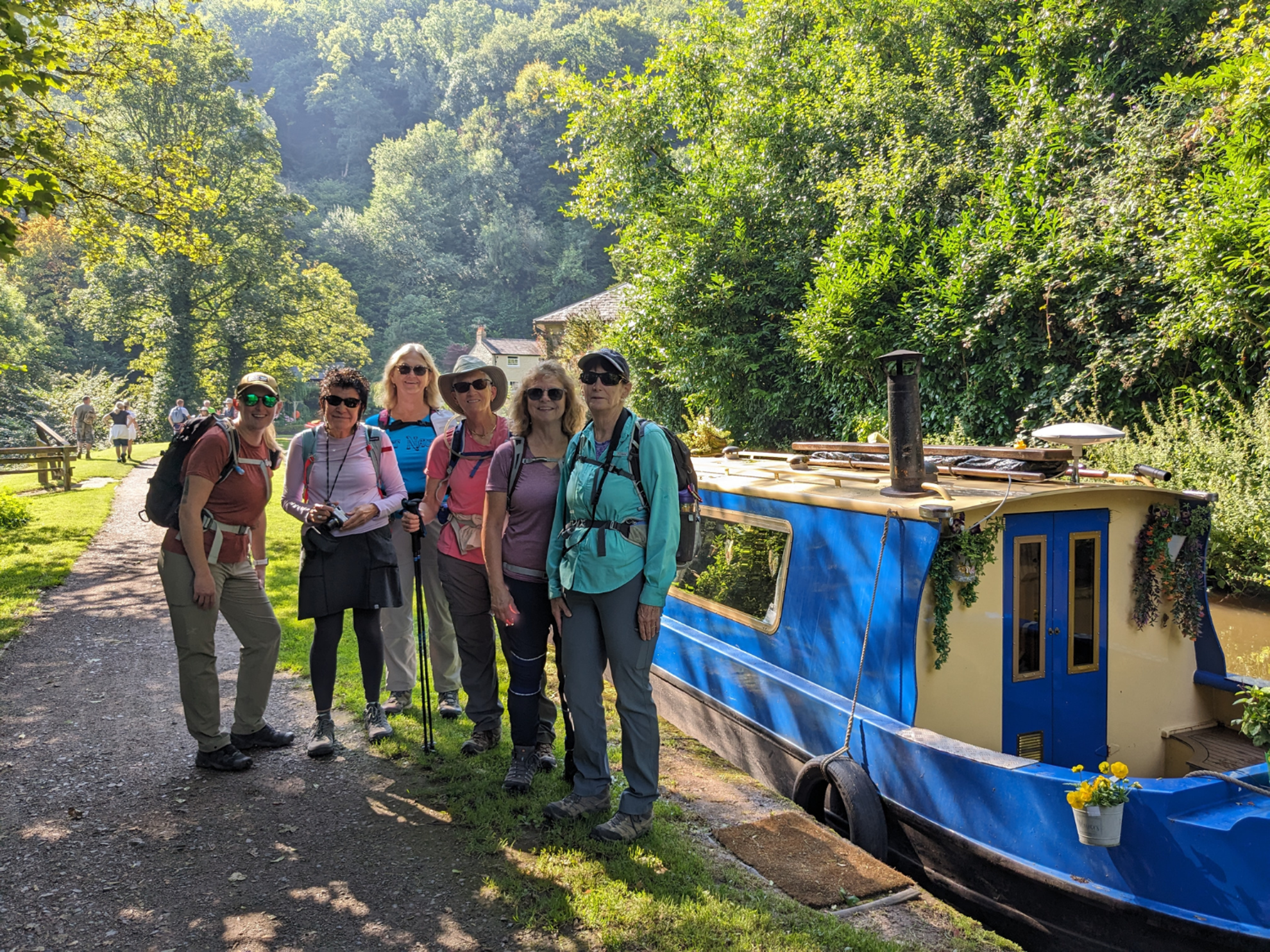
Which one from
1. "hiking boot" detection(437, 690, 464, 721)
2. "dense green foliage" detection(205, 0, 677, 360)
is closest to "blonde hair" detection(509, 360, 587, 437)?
"hiking boot" detection(437, 690, 464, 721)

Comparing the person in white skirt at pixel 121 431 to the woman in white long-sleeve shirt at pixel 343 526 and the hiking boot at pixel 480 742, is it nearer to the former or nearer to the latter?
the woman in white long-sleeve shirt at pixel 343 526

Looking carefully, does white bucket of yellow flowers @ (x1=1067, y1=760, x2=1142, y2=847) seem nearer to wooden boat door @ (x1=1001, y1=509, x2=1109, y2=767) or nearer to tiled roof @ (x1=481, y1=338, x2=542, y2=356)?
wooden boat door @ (x1=1001, y1=509, x2=1109, y2=767)

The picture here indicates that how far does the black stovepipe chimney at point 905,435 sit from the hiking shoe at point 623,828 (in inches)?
86.5

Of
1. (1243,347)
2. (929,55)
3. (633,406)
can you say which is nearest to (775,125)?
(929,55)

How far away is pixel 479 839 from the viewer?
12.3 feet

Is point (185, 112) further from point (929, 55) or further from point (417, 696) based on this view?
point (417, 696)

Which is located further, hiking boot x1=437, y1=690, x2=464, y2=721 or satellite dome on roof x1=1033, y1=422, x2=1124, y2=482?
hiking boot x1=437, y1=690, x2=464, y2=721

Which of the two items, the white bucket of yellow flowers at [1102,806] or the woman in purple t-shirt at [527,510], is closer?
the white bucket of yellow flowers at [1102,806]

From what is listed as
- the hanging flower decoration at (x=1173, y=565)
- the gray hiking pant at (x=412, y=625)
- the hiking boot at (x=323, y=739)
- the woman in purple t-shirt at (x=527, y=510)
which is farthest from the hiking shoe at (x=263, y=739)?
the hanging flower decoration at (x=1173, y=565)

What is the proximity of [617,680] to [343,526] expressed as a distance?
1.64m

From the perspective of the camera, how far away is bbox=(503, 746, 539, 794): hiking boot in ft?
13.5

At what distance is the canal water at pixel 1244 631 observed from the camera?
260 inches

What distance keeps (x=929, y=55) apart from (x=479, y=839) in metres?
17.2

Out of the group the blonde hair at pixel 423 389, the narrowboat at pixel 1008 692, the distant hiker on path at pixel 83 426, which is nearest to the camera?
the narrowboat at pixel 1008 692
